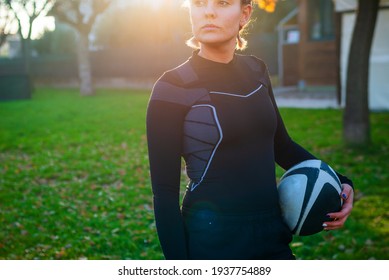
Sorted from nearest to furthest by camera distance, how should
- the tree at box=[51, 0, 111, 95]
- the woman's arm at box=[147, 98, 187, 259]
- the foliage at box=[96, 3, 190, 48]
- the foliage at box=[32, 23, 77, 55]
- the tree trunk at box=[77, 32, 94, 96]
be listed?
the woman's arm at box=[147, 98, 187, 259] → the tree at box=[51, 0, 111, 95] → the tree trunk at box=[77, 32, 94, 96] → the foliage at box=[96, 3, 190, 48] → the foliage at box=[32, 23, 77, 55]

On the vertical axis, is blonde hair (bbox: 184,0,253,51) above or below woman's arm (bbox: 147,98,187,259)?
above

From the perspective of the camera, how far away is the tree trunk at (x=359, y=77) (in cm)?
916

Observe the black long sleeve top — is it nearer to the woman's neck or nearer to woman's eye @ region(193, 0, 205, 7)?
the woman's neck

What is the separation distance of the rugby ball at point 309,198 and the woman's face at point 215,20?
28.2 inches

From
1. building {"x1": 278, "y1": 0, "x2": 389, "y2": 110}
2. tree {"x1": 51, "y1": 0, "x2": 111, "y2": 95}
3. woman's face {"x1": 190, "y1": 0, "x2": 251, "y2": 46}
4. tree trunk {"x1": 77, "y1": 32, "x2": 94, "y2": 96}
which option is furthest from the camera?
tree trunk {"x1": 77, "y1": 32, "x2": 94, "y2": 96}

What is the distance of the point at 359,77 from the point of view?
9.30m

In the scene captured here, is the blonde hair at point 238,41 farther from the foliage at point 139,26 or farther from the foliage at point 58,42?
the foliage at point 58,42

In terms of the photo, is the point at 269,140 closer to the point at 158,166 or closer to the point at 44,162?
the point at 158,166

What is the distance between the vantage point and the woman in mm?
2152

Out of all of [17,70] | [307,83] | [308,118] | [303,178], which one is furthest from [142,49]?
[303,178]

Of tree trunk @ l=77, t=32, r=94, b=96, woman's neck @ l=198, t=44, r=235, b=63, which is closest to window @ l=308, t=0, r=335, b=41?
tree trunk @ l=77, t=32, r=94, b=96

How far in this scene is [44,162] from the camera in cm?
997

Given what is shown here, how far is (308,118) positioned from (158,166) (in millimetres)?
11429

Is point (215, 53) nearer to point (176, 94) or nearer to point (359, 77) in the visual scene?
point (176, 94)
